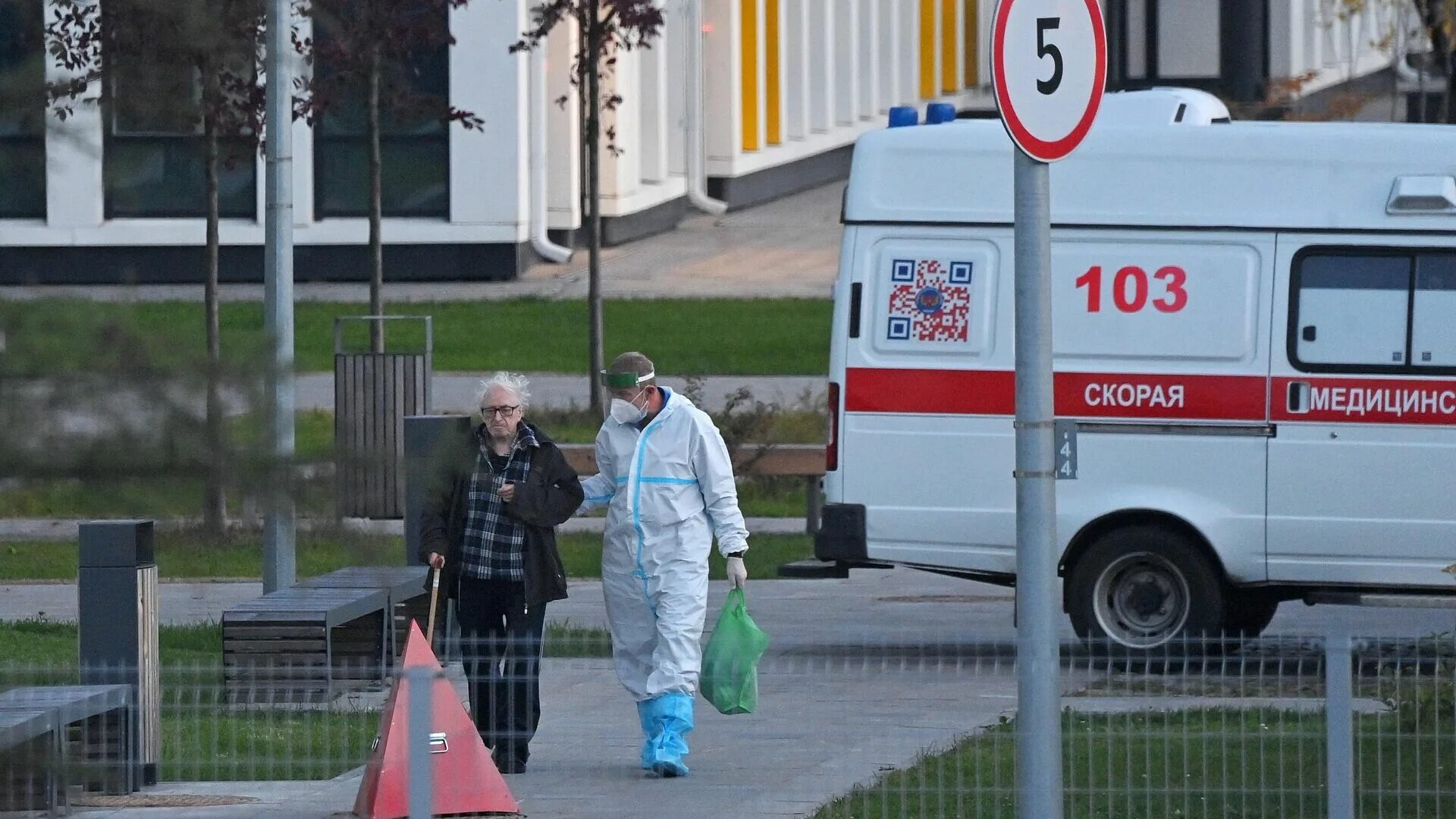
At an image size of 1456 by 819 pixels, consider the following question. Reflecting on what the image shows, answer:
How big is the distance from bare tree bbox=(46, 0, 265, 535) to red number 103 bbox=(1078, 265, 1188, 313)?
8606 millimetres

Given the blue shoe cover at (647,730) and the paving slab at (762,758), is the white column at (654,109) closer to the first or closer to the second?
the paving slab at (762,758)

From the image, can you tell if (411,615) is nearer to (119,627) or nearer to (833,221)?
(119,627)

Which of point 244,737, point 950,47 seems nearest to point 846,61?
point 950,47

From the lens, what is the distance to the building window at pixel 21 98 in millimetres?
2064

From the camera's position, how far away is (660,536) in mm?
8133

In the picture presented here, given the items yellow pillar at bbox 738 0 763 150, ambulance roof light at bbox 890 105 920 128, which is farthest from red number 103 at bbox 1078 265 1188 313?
yellow pillar at bbox 738 0 763 150

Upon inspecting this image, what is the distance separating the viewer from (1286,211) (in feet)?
34.3

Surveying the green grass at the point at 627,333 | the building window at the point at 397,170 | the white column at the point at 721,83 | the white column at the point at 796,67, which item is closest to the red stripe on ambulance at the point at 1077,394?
the green grass at the point at 627,333

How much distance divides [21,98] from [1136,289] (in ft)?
28.9

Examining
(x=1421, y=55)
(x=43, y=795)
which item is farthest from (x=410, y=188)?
(x=43, y=795)

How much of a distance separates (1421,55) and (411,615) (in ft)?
57.7

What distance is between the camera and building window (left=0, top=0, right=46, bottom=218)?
2064 millimetres

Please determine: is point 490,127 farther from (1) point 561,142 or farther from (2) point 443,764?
(2) point 443,764

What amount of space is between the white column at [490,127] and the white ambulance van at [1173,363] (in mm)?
17000
